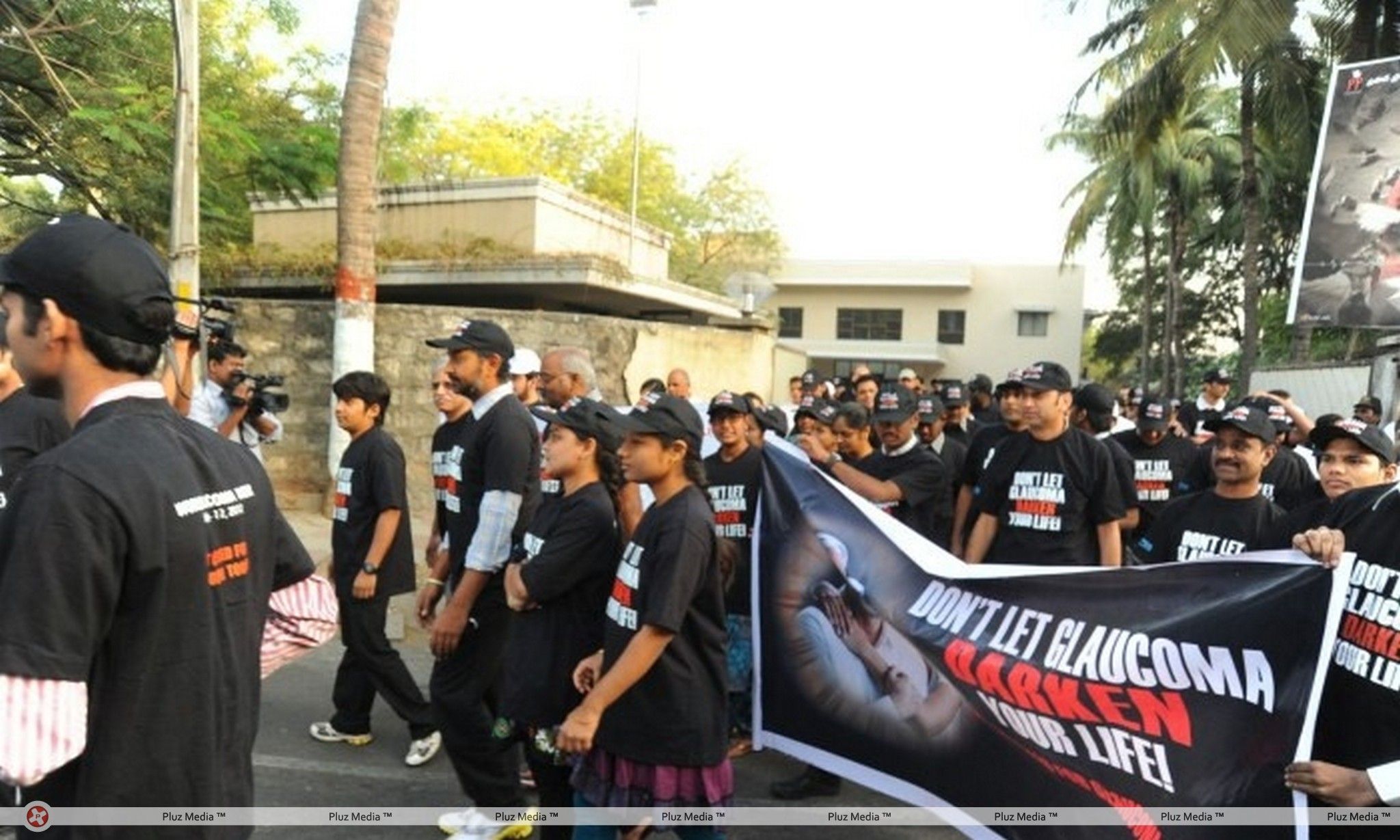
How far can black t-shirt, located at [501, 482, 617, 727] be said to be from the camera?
3.25m

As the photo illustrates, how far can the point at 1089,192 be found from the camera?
3005cm

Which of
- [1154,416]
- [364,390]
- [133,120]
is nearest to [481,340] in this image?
[364,390]

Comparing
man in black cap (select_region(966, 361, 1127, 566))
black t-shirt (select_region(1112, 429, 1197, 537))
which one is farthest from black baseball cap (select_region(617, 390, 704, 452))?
black t-shirt (select_region(1112, 429, 1197, 537))

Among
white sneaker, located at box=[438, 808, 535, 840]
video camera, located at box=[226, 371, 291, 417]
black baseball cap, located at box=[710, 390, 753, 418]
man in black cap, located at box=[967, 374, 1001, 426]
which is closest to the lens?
white sneaker, located at box=[438, 808, 535, 840]

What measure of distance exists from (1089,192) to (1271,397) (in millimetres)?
26930

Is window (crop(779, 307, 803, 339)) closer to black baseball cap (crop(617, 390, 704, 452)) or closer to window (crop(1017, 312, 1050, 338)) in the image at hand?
window (crop(1017, 312, 1050, 338))

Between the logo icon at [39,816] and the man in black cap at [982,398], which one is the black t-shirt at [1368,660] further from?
the man in black cap at [982,398]

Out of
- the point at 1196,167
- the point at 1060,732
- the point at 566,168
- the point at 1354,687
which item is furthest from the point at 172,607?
the point at 566,168

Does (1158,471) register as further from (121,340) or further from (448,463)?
(121,340)

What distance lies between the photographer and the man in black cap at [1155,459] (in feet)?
21.6

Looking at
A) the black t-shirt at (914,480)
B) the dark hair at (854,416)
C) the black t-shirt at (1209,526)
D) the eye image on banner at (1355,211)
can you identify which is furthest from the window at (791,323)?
the black t-shirt at (1209,526)

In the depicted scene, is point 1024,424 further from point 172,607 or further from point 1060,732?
point 172,607

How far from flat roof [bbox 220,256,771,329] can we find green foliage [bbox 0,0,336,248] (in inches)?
71.2

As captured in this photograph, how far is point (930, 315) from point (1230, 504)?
37.9 meters
